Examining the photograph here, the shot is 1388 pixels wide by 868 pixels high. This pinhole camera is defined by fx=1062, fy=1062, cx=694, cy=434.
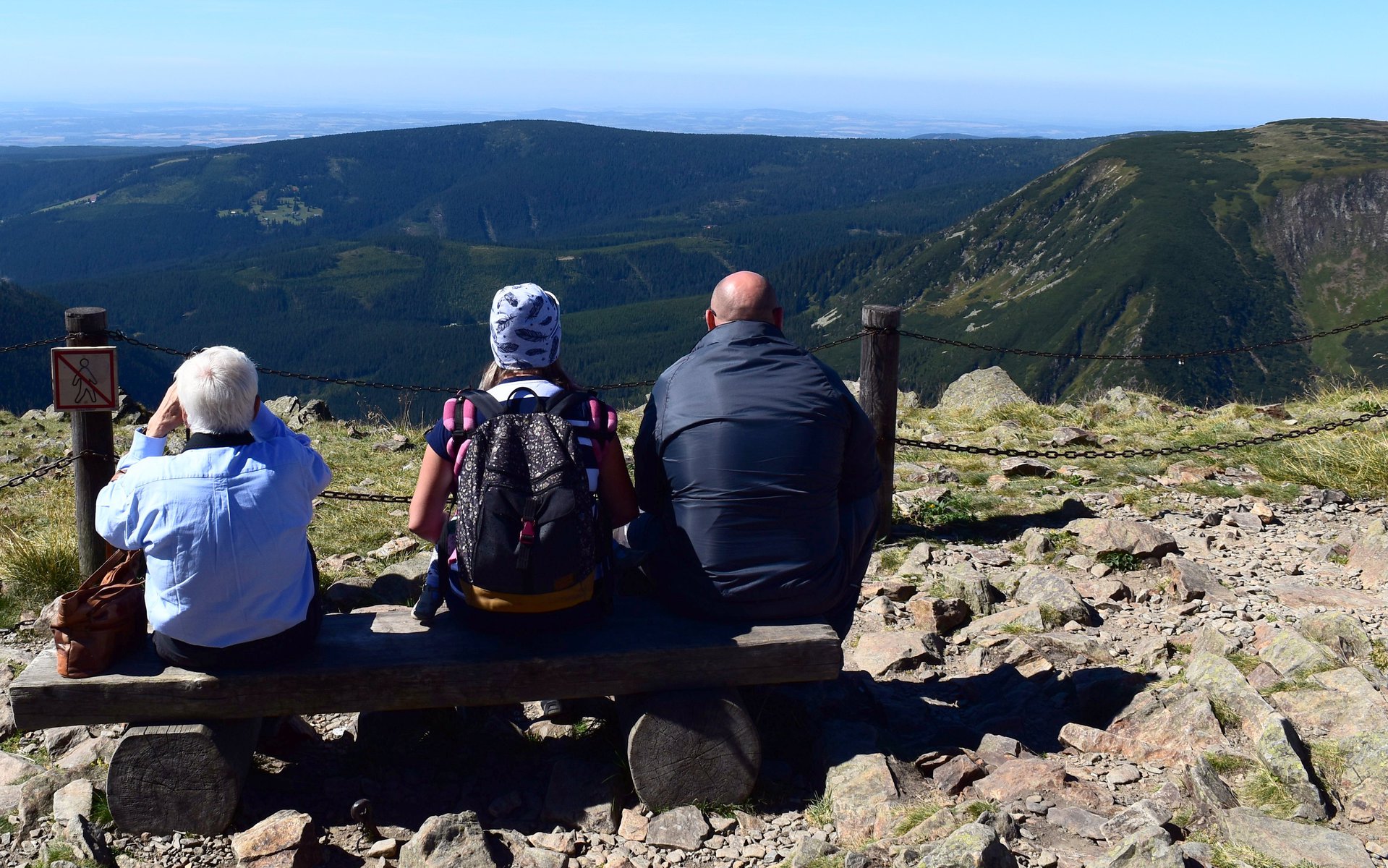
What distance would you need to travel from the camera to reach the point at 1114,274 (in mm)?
168250

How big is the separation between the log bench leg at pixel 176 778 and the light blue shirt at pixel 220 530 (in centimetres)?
40

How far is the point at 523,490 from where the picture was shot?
4.18 meters

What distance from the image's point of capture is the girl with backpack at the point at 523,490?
4180 mm

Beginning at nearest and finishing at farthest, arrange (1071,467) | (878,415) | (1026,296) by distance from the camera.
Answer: (878,415) < (1071,467) < (1026,296)

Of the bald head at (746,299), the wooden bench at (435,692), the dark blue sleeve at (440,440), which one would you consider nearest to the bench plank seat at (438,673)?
the wooden bench at (435,692)

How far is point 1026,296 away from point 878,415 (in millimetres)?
181365

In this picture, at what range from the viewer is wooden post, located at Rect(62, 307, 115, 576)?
649 centimetres

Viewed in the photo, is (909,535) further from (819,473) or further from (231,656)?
(231,656)

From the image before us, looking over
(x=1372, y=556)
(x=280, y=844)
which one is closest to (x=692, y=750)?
(x=280, y=844)

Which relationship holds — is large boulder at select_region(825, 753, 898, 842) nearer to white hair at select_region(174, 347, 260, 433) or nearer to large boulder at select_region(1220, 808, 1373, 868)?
large boulder at select_region(1220, 808, 1373, 868)

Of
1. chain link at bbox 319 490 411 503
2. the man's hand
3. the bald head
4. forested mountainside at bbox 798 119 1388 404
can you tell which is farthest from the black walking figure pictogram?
forested mountainside at bbox 798 119 1388 404

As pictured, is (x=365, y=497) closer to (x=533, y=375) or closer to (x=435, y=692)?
(x=435, y=692)

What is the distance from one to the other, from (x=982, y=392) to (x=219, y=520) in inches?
552

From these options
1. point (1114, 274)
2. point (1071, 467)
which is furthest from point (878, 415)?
point (1114, 274)
